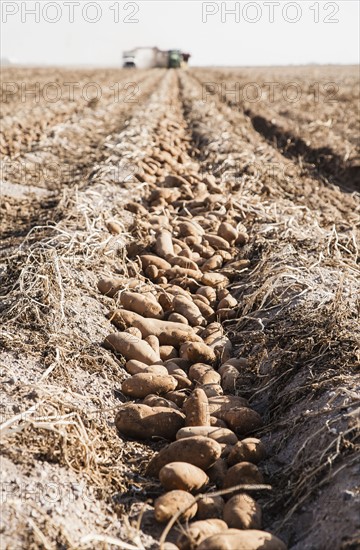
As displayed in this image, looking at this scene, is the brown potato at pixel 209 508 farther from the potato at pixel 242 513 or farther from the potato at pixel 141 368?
the potato at pixel 141 368

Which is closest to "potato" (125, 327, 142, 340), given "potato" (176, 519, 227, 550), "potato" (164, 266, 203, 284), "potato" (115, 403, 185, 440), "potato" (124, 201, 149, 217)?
"potato" (115, 403, 185, 440)

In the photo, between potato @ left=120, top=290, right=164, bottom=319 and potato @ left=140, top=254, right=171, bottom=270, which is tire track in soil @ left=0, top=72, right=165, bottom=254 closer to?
potato @ left=140, top=254, right=171, bottom=270

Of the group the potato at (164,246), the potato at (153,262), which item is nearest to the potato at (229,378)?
the potato at (153,262)

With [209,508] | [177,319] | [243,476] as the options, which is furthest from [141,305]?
[209,508]

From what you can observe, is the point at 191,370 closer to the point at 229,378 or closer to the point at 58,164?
the point at 229,378

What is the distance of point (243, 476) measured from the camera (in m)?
2.37

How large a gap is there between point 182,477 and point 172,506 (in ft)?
0.45

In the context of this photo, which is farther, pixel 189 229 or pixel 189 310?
pixel 189 229

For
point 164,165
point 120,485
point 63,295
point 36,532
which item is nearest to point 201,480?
point 120,485

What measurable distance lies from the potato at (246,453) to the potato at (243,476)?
0.39 ft

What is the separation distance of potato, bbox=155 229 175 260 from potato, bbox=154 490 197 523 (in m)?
2.42

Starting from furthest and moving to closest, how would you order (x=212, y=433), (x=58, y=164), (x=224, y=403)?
1. (x=58, y=164)
2. (x=224, y=403)
3. (x=212, y=433)

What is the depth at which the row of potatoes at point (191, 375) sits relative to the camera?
221 centimetres

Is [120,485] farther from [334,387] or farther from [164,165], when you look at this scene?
[164,165]
